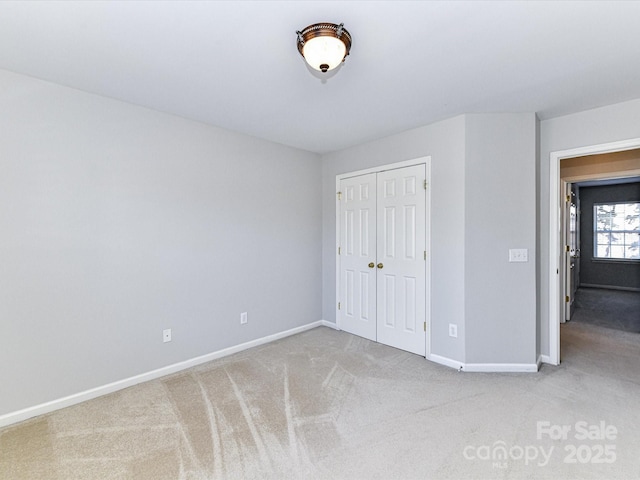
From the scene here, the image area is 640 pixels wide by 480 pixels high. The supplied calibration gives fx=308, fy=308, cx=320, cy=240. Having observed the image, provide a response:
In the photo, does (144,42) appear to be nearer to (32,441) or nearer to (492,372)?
(32,441)

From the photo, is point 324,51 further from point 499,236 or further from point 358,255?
point 358,255

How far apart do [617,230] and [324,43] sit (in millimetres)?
8789

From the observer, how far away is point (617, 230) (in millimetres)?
7113

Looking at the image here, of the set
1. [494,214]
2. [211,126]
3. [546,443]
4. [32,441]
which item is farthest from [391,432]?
[211,126]

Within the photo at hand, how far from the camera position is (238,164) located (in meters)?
3.47

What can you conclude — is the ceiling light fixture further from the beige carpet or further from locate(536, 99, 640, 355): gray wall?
locate(536, 99, 640, 355): gray wall

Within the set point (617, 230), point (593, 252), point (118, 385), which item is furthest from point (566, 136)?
point (593, 252)

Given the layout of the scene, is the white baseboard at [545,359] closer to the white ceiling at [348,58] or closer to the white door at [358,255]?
the white door at [358,255]

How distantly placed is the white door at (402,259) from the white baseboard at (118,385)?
1.41 m

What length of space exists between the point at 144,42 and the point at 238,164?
65.2 inches

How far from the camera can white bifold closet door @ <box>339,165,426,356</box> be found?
11.1 ft

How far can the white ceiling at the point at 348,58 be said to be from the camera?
1603 millimetres

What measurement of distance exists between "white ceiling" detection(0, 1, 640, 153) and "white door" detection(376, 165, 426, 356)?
2.67 ft

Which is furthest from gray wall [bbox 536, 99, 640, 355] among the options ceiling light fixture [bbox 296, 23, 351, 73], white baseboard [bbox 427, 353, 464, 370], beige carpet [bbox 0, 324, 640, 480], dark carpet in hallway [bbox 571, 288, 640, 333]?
ceiling light fixture [bbox 296, 23, 351, 73]
